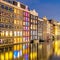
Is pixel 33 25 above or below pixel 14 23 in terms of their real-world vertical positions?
below

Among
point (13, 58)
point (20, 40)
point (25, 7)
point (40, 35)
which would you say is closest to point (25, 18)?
point (25, 7)

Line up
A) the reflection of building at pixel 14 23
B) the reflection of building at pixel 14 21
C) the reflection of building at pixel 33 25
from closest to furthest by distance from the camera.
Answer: the reflection of building at pixel 14 23, the reflection of building at pixel 14 21, the reflection of building at pixel 33 25

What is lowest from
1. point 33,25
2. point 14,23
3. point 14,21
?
point 33,25

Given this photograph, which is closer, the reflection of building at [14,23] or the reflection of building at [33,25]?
the reflection of building at [14,23]

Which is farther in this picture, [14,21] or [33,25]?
[33,25]

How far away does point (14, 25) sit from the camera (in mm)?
68562

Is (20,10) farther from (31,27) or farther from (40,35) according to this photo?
(40,35)

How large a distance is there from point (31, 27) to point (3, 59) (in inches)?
2171

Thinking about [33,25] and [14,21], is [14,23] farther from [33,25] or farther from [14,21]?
[33,25]

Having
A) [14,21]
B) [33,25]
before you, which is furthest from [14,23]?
[33,25]

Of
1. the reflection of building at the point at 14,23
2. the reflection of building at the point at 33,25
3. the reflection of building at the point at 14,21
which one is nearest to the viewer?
the reflection of building at the point at 14,23

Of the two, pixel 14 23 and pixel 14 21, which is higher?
pixel 14 21

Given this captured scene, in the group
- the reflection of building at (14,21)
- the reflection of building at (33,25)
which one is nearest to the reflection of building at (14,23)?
the reflection of building at (14,21)

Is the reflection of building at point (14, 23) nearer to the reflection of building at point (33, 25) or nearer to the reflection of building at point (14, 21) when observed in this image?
the reflection of building at point (14, 21)
